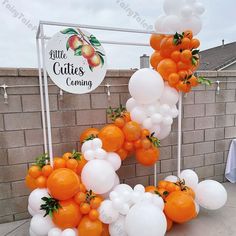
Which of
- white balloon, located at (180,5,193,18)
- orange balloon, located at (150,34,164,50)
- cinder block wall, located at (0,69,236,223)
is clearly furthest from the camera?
cinder block wall, located at (0,69,236,223)

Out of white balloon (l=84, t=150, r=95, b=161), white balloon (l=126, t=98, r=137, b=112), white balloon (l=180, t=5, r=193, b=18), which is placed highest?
white balloon (l=180, t=5, r=193, b=18)

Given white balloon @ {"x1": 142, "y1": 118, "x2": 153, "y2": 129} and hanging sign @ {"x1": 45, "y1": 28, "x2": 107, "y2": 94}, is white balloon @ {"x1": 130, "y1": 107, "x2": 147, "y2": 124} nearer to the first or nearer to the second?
white balloon @ {"x1": 142, "y1": 118, "x2": 153, "y2": 129}

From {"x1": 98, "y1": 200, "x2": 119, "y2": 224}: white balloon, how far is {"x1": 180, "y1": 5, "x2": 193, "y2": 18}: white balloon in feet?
5.89

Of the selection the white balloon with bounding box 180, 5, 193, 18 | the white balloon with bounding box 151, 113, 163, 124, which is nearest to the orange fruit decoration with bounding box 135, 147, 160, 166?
the white balloon with bounding box 151, 113, 163, 124

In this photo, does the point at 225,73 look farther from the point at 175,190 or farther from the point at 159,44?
the point at 175,190

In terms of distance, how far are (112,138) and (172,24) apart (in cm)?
119

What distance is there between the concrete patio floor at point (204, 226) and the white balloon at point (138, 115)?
46.1 inches

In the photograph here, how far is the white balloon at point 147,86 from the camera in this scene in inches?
A: 72.9

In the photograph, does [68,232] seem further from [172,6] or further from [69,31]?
[172,6]

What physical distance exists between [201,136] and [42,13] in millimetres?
2463

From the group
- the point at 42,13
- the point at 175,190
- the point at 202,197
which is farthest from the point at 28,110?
the point at 202,197

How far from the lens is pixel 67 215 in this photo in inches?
62.2

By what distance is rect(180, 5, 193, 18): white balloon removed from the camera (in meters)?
1.77

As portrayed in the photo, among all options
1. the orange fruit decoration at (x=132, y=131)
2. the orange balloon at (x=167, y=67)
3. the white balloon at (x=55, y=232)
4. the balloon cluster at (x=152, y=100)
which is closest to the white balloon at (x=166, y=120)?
the balloon cluster at (x=152, y=100)
